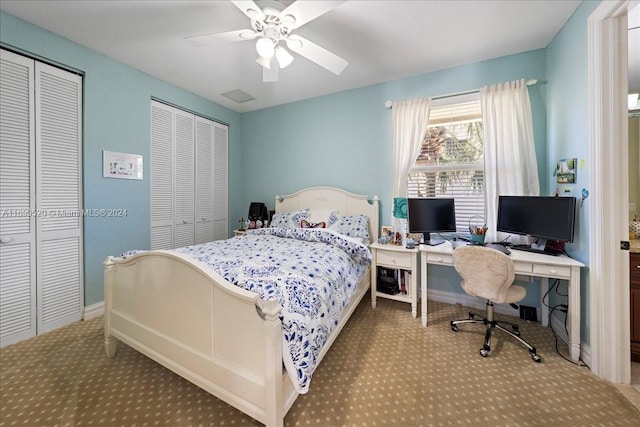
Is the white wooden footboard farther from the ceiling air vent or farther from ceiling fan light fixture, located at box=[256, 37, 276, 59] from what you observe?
the ceiling air vent

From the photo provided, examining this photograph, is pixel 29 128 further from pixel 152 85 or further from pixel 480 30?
pixel 480 30

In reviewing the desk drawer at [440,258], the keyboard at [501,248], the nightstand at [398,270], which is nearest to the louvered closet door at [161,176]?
the nightstand at [398,270]

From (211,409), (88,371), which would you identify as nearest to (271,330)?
(211,409)

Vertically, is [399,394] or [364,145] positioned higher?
[364,145]

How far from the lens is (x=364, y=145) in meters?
3.21

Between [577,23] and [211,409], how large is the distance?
358 cm

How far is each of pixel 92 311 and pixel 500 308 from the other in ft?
13.5

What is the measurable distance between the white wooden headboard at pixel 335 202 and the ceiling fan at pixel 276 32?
1.55m

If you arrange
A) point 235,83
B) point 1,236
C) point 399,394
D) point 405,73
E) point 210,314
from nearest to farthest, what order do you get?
point 210,314
point 399,394
point 1,236
point 405,73
point 235,83

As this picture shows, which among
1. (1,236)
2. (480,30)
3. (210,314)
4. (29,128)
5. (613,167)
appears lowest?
(210,314)

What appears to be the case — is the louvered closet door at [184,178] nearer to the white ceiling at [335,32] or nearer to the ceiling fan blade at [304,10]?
the white ceiling at [335,32]

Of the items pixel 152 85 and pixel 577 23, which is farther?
pixel 152 85

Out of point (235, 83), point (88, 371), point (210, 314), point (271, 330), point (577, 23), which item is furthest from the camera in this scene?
point (235, 83)

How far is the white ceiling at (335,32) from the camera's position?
189 cm
